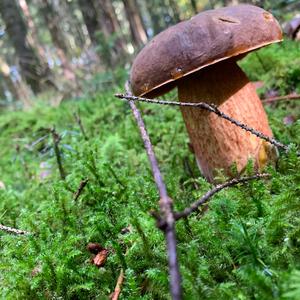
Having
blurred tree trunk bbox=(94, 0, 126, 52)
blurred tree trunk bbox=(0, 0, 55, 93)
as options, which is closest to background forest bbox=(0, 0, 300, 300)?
blurred tree trunk bbox=(94, 0, 126, 52)

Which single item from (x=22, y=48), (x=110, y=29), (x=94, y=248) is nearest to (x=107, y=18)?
(x=110, y=29)

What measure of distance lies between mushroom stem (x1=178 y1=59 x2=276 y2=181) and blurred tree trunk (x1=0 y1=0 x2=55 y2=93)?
673cm

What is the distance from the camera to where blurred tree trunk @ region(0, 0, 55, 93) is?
806cm

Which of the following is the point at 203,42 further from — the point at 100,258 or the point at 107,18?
the point at 107,18

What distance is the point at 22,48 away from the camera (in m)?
8.25

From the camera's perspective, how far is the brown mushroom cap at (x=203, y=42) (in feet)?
4.99

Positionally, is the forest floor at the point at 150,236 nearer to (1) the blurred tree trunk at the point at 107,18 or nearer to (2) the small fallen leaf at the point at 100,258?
(2) the small fallen leaf at the point at 100,258

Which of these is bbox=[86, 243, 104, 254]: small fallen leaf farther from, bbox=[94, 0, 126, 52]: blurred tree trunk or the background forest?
bbox=[94, 0, 126, 52]: blurred tree trunk

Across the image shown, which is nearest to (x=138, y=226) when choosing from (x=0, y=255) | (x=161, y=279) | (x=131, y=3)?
(x=161, y=279)

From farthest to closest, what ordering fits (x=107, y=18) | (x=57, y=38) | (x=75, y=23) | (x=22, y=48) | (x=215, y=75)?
(x=75, y=23), (x=22, y=48), (x=57, y=38), (x=107, y=18), (x=215, y=75)

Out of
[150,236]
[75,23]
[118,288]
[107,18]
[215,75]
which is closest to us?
[118,288]

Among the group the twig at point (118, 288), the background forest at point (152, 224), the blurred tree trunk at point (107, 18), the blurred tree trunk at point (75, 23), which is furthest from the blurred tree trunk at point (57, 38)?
the twig at point (118, 288)

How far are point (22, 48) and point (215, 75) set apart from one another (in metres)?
7.51

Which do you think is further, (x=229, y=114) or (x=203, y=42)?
(x=229, y=114)
